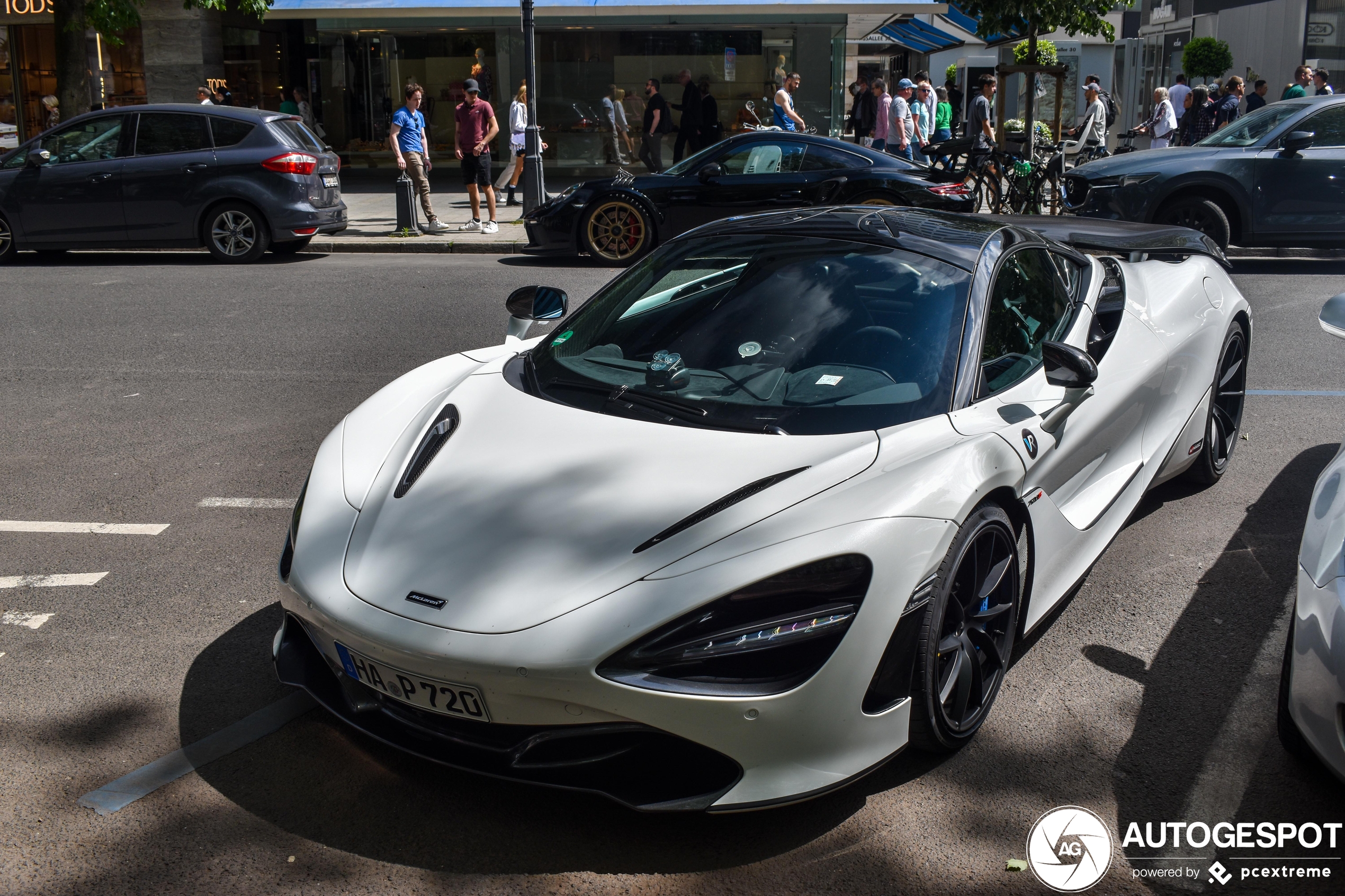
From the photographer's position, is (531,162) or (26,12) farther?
(26,12)

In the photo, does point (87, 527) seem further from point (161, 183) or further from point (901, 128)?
point (901, 128)

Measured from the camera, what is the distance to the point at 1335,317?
12.4 feet

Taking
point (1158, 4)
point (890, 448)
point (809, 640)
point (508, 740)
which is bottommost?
point (508, 740)

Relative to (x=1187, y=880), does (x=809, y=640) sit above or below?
above

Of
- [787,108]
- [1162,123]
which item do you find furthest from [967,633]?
[1162,123]

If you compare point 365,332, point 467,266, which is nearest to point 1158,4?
point 467,266

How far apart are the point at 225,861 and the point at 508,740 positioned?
0.70 metres

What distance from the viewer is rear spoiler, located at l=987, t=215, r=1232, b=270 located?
5.39 metres

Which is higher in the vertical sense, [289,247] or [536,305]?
[536,305]

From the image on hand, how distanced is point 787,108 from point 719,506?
16557 mm

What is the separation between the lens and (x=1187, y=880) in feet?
8.82

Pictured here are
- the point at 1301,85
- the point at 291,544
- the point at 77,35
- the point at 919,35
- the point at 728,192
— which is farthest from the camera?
the point at 919,35

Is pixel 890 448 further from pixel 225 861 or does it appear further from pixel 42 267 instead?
pixel 42 267

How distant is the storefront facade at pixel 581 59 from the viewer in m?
20.9
